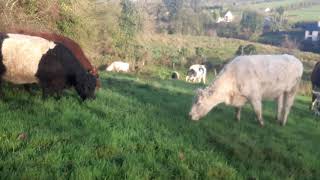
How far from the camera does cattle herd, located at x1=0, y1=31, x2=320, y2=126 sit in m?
9.95

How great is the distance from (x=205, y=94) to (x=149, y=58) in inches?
1432

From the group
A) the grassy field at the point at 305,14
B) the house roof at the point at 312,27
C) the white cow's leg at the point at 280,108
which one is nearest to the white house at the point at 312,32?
the house roof at the point at 312,27

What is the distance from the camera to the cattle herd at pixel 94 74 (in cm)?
995

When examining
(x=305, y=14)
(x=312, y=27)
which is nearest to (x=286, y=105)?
(x=312, y=27)

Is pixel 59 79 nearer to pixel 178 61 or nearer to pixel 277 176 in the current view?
pixel 277 176

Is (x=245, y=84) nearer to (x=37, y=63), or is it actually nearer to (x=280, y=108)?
(x=280, y=108)

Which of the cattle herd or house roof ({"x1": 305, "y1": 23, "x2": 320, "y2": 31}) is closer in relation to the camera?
the cattle herd

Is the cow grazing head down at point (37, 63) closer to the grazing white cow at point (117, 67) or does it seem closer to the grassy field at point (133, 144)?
the grassy field at point (133, 144)

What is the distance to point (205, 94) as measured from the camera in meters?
12.0

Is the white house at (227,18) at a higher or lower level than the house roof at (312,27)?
higher

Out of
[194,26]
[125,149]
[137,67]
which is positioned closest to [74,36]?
[137,67]

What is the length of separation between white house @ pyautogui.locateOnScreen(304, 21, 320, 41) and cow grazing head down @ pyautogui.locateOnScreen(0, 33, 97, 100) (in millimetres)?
90926

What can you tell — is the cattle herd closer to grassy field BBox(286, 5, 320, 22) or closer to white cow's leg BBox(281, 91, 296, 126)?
white cow's leg BBox(281, 91, 296, 126)

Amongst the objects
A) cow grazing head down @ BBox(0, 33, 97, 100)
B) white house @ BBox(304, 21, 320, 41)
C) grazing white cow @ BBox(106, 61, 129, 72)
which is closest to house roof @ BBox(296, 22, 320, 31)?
white house @ BBox(304, 21, 320, 41)
